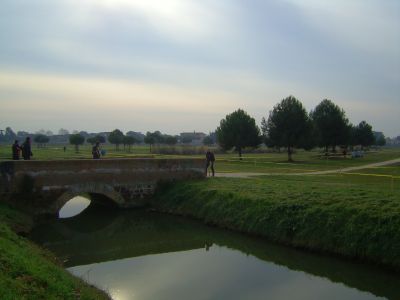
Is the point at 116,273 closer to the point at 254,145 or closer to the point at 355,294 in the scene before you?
the point at 355,294

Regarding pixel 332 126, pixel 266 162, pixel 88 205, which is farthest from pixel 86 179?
pixel 332 126

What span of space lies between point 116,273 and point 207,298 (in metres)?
3.04

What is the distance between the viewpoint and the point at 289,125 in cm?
4706

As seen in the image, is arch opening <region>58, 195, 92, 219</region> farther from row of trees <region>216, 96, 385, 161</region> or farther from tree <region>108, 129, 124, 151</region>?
tree <region>108, 129, 124, 151</region>

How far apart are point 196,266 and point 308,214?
152 inches

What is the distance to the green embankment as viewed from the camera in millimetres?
12320

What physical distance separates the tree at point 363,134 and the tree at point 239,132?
31.2 metres

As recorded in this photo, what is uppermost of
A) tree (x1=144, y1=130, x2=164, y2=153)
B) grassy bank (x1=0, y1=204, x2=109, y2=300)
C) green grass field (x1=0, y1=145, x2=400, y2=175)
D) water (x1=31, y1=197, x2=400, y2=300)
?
tree (x1=144, y1=130, x2=164, y2=153)

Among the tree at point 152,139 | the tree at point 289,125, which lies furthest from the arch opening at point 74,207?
the tree at point 152,139

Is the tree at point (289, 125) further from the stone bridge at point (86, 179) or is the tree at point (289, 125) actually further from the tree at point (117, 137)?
the tree at point (117, 137)

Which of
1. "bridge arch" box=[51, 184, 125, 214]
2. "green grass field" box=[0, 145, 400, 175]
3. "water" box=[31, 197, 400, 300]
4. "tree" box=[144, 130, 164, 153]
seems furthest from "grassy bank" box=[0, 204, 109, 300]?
"tree" box=[144, 130, 164, 153]

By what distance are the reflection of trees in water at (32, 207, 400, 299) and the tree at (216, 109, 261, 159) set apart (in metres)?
28.4

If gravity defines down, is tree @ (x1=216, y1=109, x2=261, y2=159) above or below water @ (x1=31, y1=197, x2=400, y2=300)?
above

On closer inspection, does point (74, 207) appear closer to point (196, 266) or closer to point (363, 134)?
point (196, 266)
